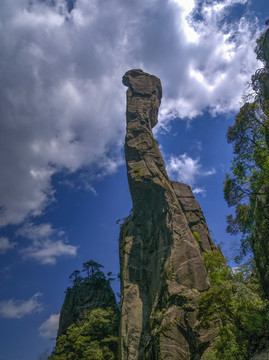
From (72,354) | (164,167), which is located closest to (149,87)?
(164,167)

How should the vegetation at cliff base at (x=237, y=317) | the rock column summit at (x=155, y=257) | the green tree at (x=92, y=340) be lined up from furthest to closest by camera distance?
the green tree at (x=92, y=340) < the rock column summit at (x=155, y=257) < the vegetation at cliff base at (x=237, y=317)

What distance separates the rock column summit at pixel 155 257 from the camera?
1823 cm

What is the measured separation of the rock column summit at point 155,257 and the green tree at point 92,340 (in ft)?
17.2

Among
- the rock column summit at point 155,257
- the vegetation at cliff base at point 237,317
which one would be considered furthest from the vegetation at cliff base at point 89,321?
the vegetation at cliff base at point 237,317

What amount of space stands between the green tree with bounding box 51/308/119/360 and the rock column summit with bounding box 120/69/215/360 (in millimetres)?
5242

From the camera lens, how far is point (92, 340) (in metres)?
29.8

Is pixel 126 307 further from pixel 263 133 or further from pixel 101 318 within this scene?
pixel 263 133

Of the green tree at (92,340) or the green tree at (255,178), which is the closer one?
the green tree at (255,178)

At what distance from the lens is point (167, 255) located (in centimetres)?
2509

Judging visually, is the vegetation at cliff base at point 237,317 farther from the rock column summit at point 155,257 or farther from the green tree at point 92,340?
the green tree at point 92,340

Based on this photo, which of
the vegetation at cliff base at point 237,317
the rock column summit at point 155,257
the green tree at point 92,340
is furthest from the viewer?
the green tree at point 92,340

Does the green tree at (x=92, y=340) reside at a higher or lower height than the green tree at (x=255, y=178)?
lower

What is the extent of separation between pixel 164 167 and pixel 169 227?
1111 cm

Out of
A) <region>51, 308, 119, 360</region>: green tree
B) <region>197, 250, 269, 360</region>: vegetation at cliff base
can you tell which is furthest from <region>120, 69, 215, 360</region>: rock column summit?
<region>51, 308, 119, 360</region>: green tree
